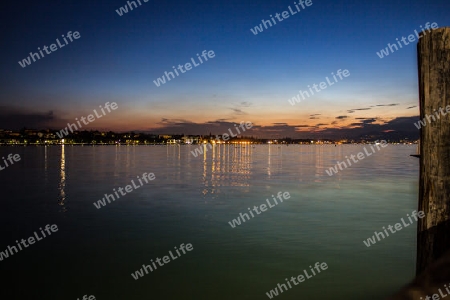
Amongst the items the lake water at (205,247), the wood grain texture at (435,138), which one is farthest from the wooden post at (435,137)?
the lake water at (205,247)

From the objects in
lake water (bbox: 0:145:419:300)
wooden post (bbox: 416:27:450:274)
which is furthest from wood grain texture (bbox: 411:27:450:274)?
lake water (bbox: 0:145:419:300)

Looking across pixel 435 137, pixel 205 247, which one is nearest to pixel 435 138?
pixel 435 137

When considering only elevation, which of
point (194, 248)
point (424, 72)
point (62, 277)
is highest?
point (424, 72)

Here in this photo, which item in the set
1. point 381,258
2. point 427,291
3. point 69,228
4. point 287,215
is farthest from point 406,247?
point 69,228

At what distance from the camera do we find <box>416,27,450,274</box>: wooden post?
4.71m

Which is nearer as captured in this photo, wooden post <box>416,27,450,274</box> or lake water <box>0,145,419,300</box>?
wooden post <box>416,27,450,274</box>

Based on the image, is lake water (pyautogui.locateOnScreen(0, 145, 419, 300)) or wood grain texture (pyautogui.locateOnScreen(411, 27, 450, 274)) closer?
wood grain texture (pyautogui.locateOnScreen(411, 27, 450, 274))

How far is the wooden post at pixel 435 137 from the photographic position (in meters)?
4.71

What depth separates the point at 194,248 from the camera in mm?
11492

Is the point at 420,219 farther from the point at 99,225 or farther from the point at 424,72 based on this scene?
the point at 99,225

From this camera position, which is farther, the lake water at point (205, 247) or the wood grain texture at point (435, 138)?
the lake water at point (205, 247)

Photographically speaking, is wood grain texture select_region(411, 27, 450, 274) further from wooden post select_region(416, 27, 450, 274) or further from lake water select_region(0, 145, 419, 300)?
lake water select_region(0, 145, 419, 300)

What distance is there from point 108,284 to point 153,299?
135 cm

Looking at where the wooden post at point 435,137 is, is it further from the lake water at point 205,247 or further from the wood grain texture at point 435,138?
the lake water at point 205,247
